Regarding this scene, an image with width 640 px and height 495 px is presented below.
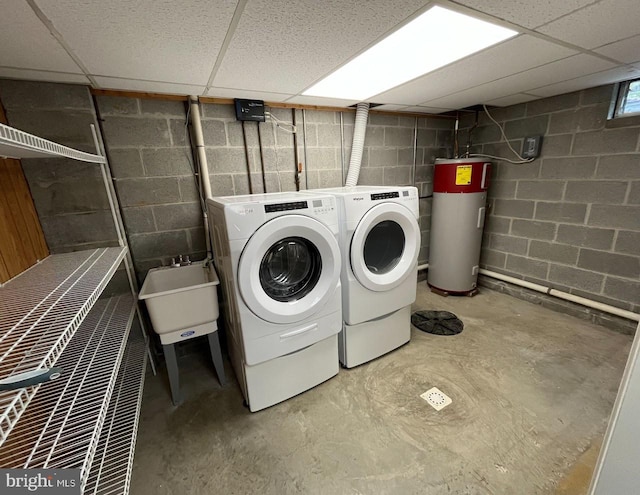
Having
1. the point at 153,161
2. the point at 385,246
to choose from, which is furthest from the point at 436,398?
the point at 153,161

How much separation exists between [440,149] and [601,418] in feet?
8.55

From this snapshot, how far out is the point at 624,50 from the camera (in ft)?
4.58

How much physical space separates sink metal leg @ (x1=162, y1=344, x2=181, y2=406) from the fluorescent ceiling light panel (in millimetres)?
1862

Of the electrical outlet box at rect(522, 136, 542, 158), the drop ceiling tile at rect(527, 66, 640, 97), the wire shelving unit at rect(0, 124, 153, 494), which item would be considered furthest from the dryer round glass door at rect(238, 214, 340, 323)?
the electrical outlet box at rect(522, 136, 542, 158)

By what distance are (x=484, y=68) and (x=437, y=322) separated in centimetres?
189

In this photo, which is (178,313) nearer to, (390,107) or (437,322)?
(437,322)

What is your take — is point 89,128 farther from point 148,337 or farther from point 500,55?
point 500,55

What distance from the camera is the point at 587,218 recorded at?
229cm

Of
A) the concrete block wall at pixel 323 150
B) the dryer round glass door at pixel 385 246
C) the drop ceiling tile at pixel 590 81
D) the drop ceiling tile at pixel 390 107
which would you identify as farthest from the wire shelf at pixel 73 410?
the drop ceiling tile at pixel 590 81

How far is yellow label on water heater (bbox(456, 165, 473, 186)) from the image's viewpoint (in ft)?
8.45

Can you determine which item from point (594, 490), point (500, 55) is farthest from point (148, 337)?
point (500, 55)

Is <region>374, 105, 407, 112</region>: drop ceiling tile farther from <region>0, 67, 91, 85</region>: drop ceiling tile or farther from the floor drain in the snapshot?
the floor drain

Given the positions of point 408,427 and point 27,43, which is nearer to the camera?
point 27,43

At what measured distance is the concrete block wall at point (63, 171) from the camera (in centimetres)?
153
